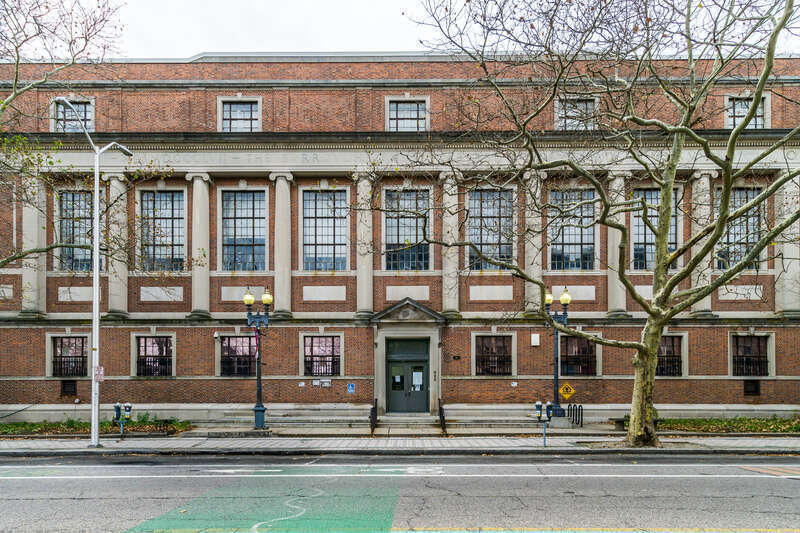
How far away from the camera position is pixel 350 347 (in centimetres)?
2394

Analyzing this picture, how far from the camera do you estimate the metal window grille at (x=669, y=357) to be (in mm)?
23891

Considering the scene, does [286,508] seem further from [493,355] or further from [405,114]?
[405,114]

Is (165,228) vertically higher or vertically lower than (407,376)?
higher

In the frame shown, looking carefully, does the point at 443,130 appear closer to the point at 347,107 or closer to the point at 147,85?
the point at 347,107

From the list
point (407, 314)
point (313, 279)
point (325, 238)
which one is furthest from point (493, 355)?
point (325, 238)

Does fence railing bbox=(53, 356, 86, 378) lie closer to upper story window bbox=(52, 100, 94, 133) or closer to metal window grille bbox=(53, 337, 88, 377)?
metal window grille bbox=(53, 337, 88, 377)

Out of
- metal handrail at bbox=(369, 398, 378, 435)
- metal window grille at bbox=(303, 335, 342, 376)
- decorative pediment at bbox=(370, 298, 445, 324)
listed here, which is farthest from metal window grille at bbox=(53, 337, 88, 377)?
metal handrail at bbox=(369, 398, 378, 435)

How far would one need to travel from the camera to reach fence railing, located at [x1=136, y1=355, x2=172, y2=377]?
24.0 metres

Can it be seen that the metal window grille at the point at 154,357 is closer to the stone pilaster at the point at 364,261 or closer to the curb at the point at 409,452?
the curb at the point at 409,452

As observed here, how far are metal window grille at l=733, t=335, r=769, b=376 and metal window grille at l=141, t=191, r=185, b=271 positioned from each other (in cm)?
2411

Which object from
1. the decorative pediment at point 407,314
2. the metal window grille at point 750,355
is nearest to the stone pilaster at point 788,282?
the metal window grille at point 750,355

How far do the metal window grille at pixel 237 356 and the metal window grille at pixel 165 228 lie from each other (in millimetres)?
3961

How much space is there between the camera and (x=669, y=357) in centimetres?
2395

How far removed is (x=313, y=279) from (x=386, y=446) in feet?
32.3
